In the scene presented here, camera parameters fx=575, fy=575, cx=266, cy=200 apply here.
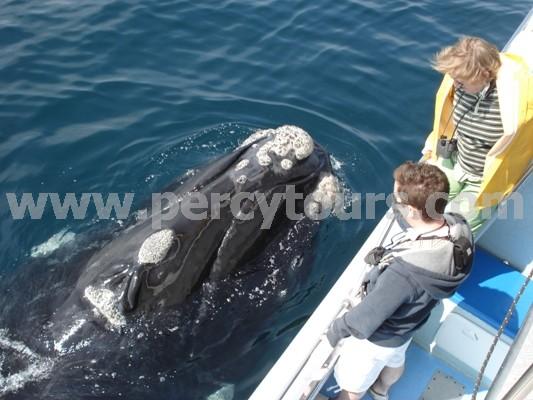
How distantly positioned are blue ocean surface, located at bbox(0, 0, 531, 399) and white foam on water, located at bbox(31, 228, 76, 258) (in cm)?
5

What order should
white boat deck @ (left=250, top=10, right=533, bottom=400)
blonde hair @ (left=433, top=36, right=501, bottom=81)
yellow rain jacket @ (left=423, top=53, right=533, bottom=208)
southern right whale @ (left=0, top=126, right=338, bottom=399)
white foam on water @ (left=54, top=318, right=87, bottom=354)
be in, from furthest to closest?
1. white foam on water @ (left=54, top=318, right=87, bottom=354)
2. southern right whale @ (left=0, top=126, right=338, bottom=399)
3. yellow rain jacket @ (left=423, top=53, right=533, bottom=208)
4. blonde hair @ (left=433, top=36, right=501, bottom=81)
5. white boat deck @ (left=250, top=10, right=533, bottom=400)

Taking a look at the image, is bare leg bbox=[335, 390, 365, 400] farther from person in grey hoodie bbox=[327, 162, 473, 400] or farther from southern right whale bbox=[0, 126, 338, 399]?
southern right whale bbox=[0, 126, 338, 399]

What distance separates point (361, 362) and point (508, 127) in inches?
112

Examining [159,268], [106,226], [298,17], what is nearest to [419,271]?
[159,268]

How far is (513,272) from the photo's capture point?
7086 millimetres

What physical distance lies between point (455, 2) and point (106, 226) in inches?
482

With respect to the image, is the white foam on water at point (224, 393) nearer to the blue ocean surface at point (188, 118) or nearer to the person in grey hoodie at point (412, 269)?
the blue ocean surface at point (188, 118)

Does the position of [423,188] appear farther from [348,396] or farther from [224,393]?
[224,393]

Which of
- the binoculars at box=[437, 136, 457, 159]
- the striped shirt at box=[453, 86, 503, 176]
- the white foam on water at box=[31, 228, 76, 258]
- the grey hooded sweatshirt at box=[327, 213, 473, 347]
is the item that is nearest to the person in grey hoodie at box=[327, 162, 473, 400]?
the grey hooded sweatshirt at box=[327, 213, 473, 347]

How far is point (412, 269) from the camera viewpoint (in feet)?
14.5

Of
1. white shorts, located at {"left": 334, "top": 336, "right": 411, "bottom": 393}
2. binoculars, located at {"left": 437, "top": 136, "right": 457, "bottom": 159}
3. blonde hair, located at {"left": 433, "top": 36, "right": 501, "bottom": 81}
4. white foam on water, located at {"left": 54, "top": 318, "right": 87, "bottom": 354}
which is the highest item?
blonde hair, located at {"left": 433, "top": 36, "right": 501, "bottom": 81}

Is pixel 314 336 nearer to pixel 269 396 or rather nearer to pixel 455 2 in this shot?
pixel 269 396

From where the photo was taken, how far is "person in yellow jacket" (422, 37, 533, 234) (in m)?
5.77

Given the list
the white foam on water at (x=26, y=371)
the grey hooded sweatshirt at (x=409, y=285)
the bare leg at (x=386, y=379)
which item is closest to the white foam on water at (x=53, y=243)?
the white foam on water at (x=26, y=371)
